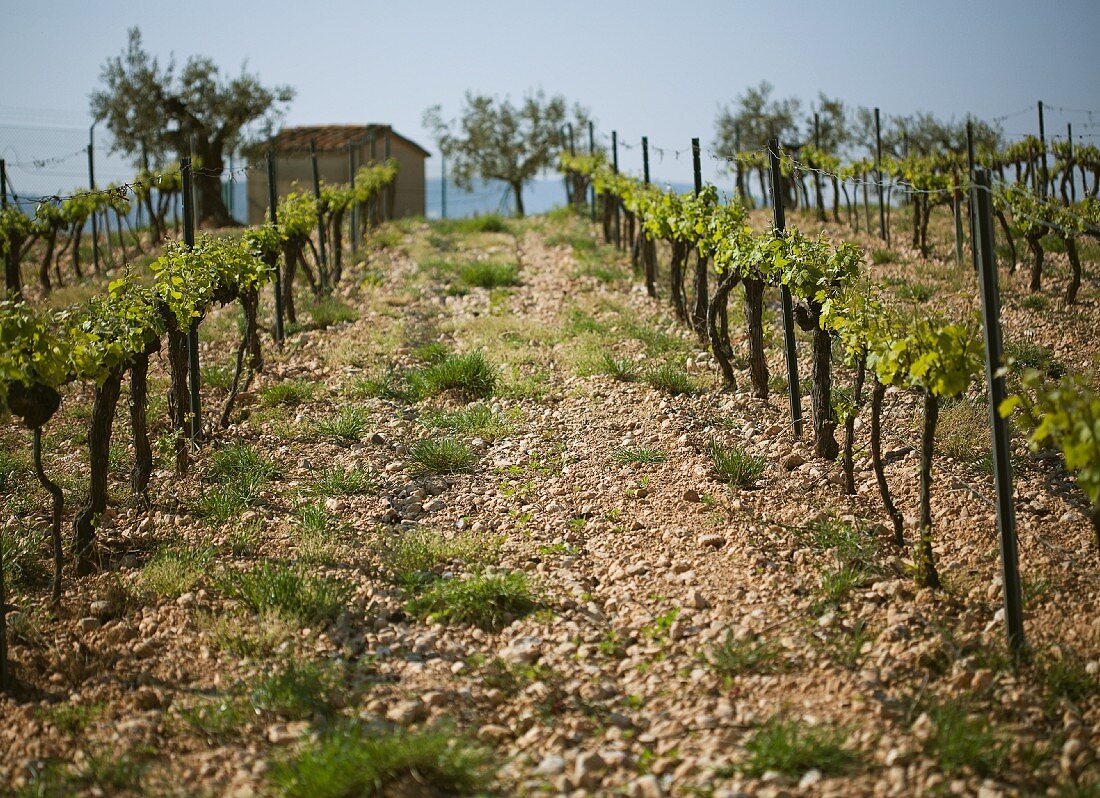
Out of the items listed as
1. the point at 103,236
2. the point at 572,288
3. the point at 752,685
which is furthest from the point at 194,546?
the point at 103,236

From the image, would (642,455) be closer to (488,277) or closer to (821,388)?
(821,388)

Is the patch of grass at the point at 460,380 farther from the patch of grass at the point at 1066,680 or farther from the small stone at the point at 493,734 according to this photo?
the patch of grass at the point at 1066,680

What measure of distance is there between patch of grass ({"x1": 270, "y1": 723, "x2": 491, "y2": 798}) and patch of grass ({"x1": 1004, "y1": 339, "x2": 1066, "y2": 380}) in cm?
567

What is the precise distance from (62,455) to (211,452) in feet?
3.75

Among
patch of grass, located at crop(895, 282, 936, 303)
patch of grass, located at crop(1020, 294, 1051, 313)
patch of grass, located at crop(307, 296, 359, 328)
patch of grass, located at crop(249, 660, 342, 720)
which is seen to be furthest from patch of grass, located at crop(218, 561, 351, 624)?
patch of grass, located at crop(1020, 294, 1051, 313)

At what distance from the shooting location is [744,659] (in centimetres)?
349

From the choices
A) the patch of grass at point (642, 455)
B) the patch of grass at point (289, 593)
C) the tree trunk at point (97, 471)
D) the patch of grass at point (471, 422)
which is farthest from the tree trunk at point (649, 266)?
the patch of grass at point (289, 593)

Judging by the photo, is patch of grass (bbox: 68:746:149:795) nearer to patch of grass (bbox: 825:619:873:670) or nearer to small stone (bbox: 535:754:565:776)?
small stone (bbox: 535:754:565:776)

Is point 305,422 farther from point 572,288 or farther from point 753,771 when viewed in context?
point 572,288

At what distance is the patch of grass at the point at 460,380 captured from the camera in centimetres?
747

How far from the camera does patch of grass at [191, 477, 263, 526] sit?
5.10 m

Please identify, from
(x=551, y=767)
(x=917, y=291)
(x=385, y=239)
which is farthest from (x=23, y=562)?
(x=385, y=239)

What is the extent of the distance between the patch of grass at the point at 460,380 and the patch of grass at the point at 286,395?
900mm

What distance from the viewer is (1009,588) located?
3.51 metres
